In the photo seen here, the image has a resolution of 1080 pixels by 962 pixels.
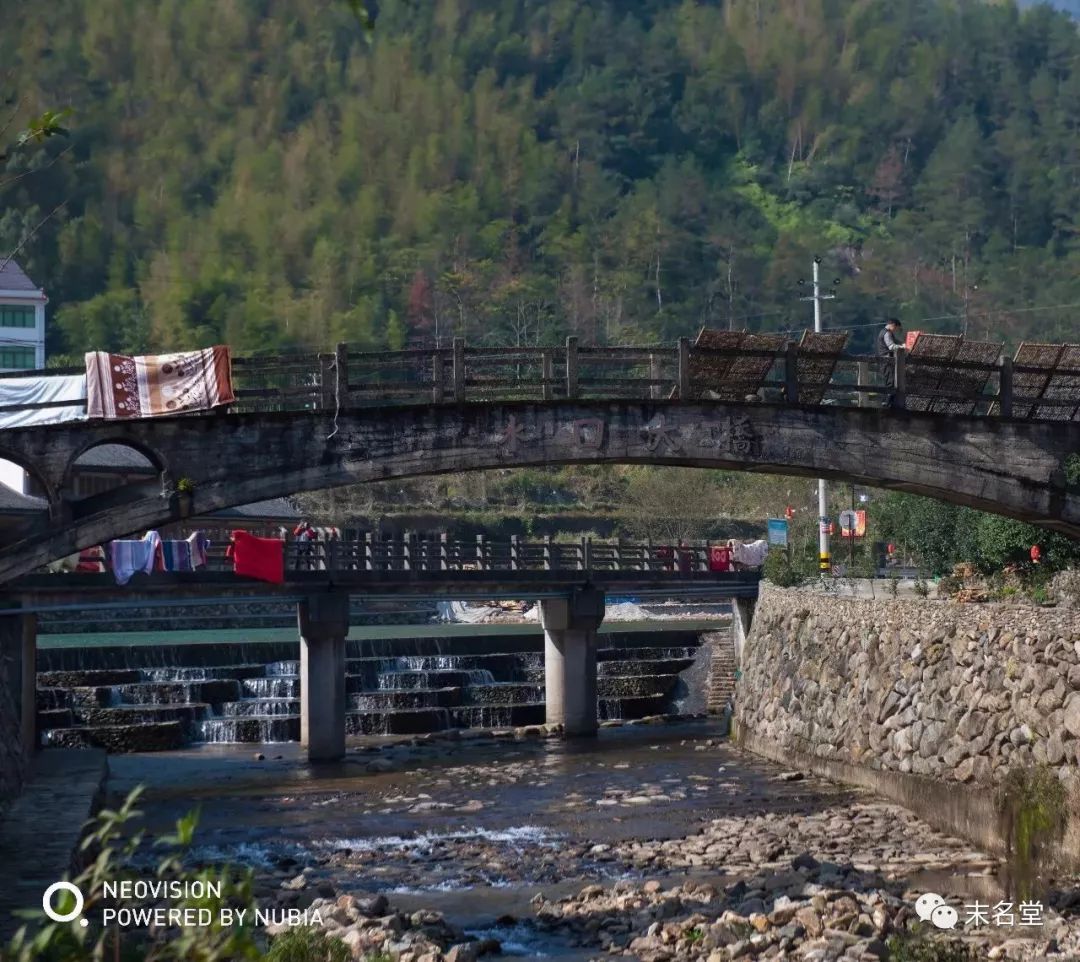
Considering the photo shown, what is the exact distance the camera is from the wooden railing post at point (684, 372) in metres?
26.1

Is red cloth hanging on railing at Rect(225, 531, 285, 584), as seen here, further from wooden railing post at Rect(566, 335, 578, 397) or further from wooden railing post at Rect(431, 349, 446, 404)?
wooden railing post at Rect(566, 335, 578, 397)

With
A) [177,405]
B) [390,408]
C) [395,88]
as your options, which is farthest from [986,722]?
[395,88]

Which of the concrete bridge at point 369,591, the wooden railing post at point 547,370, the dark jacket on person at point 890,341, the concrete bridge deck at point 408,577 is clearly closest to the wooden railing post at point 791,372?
the dark jacket on person at point 890,341

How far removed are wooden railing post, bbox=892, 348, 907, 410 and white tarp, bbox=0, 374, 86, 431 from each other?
12.7m

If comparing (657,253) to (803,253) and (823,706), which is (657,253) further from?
(823,706)

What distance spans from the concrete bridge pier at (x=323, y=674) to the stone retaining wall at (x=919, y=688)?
10.5 metres

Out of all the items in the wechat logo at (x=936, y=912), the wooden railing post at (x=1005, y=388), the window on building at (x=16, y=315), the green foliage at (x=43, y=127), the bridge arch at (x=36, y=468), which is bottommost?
the wechat logo at (x=936, y=912)

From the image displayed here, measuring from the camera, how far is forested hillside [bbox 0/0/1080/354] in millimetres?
137625

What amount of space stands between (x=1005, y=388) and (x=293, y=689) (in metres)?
27.8

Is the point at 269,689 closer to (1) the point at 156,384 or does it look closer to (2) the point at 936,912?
(1) the point at 156,384

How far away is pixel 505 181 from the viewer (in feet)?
534

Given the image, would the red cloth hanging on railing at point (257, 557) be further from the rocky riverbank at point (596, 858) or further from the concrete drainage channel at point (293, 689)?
the concrete drainage channel at point (293, 689)

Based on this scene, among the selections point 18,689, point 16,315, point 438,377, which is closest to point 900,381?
point 438,377

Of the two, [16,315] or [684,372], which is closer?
[684,372]
